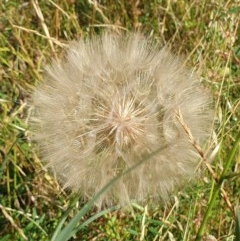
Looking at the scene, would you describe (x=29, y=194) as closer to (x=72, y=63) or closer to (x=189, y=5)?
(x=72, y=63)

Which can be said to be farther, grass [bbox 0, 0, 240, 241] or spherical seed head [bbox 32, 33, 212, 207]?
grass [bbox 0, 0, 240, 241]

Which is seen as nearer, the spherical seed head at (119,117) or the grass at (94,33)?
the spherical seed head at (119,117)

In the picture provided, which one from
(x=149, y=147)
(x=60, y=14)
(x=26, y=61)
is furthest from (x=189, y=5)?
(x=149, y=147)

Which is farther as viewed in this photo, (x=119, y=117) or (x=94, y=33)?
(x=94, y=33)

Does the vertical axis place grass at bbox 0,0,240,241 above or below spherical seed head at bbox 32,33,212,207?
below
